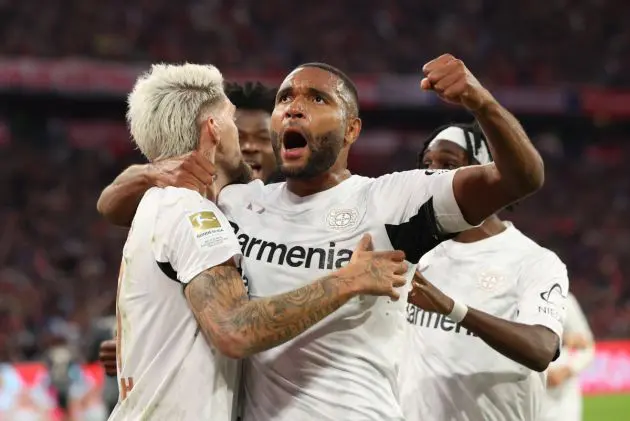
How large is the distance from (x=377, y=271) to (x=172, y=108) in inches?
39.5

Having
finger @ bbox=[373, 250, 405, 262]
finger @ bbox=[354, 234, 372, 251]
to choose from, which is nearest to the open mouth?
finger @ bbox=[354, 234, 372, 251]

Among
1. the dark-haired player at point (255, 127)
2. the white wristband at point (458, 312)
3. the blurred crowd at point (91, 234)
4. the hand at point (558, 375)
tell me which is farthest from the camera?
the blurred crowd at point (91, 234)

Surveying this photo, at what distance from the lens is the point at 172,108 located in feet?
12.2

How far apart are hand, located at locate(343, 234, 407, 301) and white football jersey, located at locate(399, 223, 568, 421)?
4.95 feet

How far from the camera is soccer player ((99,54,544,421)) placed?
3.38 m

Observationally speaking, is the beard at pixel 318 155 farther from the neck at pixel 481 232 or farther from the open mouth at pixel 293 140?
the neck at pixel 481 232

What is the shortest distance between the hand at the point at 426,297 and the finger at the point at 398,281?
0.77 meters

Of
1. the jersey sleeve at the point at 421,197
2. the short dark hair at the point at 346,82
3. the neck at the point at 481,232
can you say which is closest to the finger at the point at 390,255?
the jersey sleeve at the point at 421,197

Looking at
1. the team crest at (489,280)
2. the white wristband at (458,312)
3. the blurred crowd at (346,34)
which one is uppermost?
the white wristband at (458,312)

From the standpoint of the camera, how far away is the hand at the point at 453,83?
3.23 metres

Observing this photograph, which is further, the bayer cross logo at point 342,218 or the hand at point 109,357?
the hand at point 109,357

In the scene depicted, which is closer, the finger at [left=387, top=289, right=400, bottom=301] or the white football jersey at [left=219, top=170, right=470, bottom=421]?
the finger at [left=387, top=289, right=400, bottom=301]

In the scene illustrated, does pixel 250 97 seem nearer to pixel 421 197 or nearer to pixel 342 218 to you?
pixel 342 218

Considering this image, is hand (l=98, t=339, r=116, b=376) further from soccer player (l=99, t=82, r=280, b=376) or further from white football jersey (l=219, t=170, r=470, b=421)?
white football jersey (l=219, t=170, r=470, b=421)
